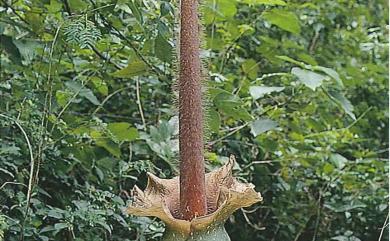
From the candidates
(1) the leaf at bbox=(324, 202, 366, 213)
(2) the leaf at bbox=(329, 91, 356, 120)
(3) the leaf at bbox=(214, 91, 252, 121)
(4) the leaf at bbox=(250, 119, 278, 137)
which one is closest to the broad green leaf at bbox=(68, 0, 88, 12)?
(3) the leaf at bbox=(214, 91, 252, 121)

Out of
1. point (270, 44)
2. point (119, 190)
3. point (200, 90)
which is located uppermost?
point (200, 90)

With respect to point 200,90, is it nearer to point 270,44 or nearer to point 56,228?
point 56,228

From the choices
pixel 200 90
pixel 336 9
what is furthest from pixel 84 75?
pixel 336 9

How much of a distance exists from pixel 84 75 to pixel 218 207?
75cm

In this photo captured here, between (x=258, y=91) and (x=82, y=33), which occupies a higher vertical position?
(x=82, y=33)

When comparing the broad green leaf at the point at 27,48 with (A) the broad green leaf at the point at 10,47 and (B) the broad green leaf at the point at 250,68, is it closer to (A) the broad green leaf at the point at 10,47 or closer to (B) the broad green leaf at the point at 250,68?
(A) the broad green leaf at the point at 10,47

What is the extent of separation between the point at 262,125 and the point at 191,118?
73cm

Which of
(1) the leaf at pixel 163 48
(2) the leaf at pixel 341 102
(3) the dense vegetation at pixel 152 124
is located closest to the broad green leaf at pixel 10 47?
(3) the dense vegetation at pixel 152 124

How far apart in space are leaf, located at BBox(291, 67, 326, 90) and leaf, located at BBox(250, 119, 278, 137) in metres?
0.11

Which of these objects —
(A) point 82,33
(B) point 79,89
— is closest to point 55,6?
(B) point 79,89

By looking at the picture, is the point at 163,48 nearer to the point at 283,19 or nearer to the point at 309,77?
the point at 309,77

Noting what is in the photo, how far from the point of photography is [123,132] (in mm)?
1153

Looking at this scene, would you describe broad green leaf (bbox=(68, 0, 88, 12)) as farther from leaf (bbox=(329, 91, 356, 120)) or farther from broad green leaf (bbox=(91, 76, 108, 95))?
leaf (bbox=(329, 91, 356, 120))

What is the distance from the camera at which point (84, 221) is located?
3.25ft
